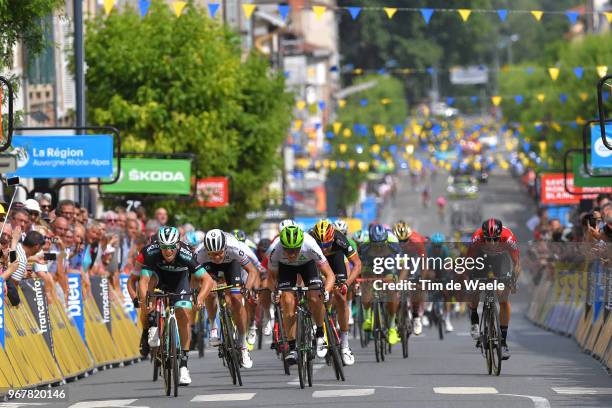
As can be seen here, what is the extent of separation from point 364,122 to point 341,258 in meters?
89.4

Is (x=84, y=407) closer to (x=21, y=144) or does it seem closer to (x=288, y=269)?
(x=288, y=269)

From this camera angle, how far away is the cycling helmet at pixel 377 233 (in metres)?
22.7

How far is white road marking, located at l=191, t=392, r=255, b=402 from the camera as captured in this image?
16744mm

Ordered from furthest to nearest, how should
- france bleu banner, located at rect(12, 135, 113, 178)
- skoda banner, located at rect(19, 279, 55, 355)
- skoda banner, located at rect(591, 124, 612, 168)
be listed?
skoda banner, located at rect(591, 124, 612, 168)
france bleu banner, located at rect(12, 135, 113, 178)
skoda banner, located at rect(19, 279, 55, 355)

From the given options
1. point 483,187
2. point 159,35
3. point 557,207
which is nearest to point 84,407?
point 159,35

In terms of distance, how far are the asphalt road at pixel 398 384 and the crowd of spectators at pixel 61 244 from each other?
3.99 ft

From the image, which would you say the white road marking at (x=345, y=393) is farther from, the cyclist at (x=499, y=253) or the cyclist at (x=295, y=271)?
the cyclist at (x=499, y=253)

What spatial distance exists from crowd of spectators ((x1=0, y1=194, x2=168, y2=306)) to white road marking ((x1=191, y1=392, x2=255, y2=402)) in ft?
6.93

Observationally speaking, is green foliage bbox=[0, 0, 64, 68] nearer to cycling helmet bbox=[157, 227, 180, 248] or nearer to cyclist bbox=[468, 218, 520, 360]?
cycling helmet bbox=[157, 227, 180, 248]

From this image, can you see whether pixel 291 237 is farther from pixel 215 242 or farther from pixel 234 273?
pixel 234 273

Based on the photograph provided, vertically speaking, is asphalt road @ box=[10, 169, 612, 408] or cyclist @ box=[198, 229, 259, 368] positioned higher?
cyclist @ box=[198, 229, 259, 368]

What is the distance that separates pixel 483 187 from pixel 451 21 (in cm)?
1300

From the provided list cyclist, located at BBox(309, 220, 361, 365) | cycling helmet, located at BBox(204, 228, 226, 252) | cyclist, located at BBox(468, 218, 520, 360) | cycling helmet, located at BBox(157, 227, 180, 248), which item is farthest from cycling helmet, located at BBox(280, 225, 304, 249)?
cyclist, located at BBox(468, 218, 520, 360)

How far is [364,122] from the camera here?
110 meters
